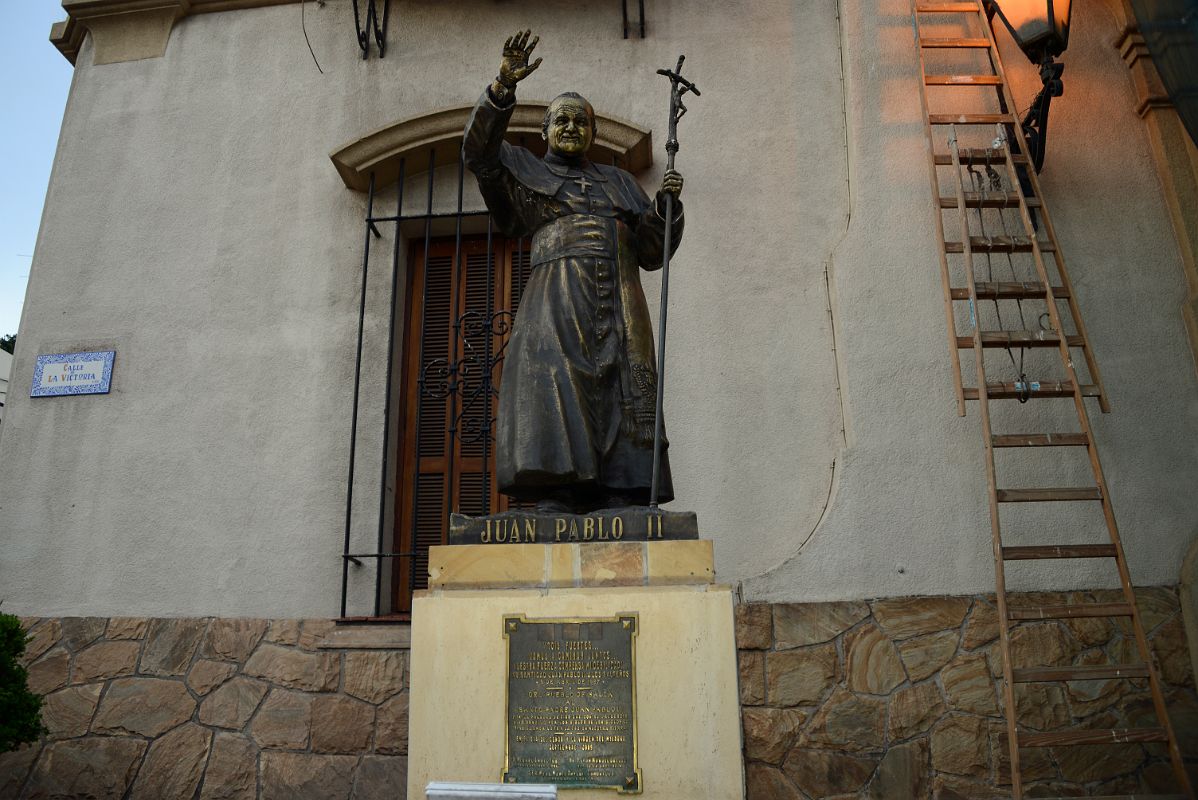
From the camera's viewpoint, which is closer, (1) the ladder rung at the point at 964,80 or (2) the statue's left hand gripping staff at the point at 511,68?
(2) the statue's left hand gripping staff at the point at 511,68


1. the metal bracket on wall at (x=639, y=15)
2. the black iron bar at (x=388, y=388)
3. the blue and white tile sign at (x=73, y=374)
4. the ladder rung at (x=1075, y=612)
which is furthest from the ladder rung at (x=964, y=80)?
the blue and white tile sign at (x=73, y=374)

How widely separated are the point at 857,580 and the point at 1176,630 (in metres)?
1.56

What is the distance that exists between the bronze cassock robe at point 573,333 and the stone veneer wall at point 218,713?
204cm

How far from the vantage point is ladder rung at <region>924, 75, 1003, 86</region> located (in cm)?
539

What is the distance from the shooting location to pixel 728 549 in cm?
515

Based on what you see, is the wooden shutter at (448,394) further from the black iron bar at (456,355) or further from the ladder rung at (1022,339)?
the ladder rung at (1022,339)

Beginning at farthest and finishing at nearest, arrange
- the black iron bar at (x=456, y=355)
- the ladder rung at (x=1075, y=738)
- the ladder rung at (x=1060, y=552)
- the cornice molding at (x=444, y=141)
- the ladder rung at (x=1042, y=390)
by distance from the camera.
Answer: the cornice molding at (x=444, y=141) < the black iron bar at (x=456, y=355) < the ladder rung at (x=1042, y=390) < the ladder rung at (x=1060, y=552) < the ladder rung at (x=1075, y=738)

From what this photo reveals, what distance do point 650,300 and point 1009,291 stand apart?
75.7 inches

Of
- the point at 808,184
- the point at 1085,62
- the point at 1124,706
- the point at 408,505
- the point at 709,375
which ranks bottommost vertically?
the point at 1124,706

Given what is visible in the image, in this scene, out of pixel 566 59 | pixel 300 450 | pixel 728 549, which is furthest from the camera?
pixel 566 59

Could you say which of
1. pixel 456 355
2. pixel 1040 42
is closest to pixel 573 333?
pixel 456 355

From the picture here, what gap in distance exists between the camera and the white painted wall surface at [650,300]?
16.7ft

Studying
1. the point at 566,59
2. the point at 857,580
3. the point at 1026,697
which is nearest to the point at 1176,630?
the point at 1026,697

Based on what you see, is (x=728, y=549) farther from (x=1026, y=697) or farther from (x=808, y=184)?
(x=808, y=184)
